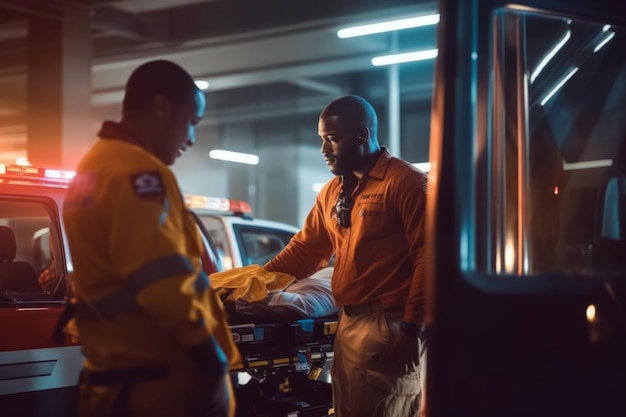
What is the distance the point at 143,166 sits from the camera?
2.74 m

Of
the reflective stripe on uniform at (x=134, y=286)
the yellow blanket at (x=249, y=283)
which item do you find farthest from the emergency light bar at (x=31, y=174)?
the reflective stripe on uniform at (x=134, y=286)

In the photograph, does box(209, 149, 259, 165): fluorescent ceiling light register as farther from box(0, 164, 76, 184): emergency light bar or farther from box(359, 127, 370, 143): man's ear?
box(359, 127, 370, 143): man's ear

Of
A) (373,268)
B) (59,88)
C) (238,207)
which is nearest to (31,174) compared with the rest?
(373,268)

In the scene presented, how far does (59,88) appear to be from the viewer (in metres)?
11.9

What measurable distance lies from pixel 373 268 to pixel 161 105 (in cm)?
172

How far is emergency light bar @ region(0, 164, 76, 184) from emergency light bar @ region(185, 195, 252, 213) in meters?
3.37

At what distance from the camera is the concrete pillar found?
1182 centimetres

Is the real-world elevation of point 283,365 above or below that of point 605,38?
below

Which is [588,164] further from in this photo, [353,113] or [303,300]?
[303,300]

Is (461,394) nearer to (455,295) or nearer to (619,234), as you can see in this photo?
(455,295)

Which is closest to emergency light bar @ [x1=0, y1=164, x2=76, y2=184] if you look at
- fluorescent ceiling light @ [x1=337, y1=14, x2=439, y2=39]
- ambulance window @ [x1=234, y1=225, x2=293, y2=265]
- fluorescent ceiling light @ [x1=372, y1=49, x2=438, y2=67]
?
ambulance window @ [x1=234, y1=225, x2=293, y2=265]

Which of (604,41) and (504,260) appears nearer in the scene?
(504,260)

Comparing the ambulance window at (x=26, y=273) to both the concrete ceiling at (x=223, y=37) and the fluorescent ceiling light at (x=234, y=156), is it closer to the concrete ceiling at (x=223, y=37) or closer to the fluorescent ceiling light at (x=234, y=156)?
the concrete ceiling at (x=223, y=37)

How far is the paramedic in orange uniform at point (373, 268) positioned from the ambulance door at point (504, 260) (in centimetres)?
125
